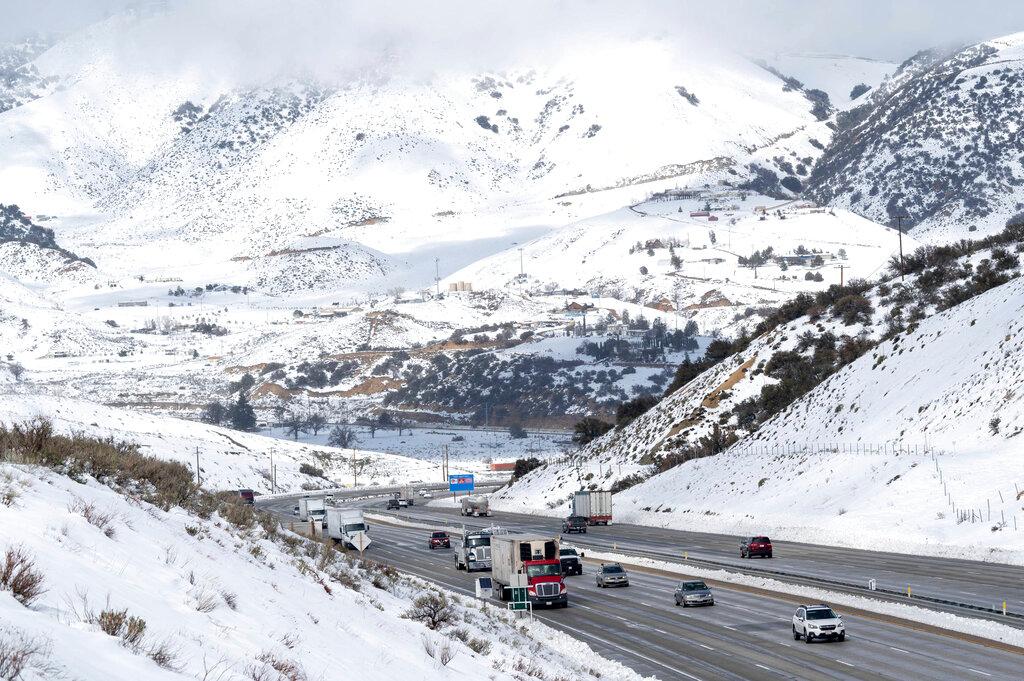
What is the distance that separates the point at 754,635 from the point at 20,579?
83.0 ft

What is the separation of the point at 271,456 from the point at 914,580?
115334 millimetres

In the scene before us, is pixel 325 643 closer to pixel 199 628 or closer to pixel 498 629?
pixel 199 628

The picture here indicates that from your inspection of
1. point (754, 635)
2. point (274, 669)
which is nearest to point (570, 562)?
point (754, 635)

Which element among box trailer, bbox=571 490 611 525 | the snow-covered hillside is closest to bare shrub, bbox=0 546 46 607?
the snow-covered hillside

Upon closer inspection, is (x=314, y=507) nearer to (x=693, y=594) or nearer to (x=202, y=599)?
(x=693, y=594)

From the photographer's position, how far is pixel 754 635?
3397 cm

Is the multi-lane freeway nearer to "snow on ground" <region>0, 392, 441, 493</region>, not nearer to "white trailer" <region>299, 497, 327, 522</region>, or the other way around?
"white trailer" <region>299, 497, 327, 522</region>

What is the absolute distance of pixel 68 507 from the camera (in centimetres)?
1742

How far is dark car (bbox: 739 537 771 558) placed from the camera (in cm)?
5391

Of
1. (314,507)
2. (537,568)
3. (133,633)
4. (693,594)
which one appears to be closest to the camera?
(133,633)

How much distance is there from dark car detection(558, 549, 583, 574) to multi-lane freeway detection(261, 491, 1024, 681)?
573 millimetres

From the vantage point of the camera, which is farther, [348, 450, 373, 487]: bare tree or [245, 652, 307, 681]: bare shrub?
[348, 450, 373, 487]: bare tree

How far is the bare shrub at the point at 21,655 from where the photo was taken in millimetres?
9359

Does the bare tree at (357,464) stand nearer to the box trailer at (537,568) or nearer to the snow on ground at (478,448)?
the snow on ground at (478,448)
